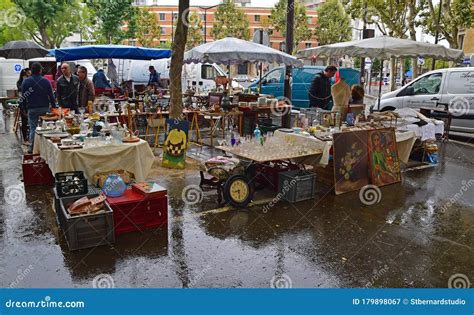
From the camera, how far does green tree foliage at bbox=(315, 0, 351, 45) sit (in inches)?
1775

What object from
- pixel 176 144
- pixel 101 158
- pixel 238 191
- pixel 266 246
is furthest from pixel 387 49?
pixel 101 158

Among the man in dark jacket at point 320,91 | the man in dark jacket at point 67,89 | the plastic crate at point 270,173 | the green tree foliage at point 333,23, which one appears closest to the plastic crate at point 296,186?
the plastic crate at point 270,173

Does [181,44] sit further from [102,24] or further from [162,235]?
[102,24]

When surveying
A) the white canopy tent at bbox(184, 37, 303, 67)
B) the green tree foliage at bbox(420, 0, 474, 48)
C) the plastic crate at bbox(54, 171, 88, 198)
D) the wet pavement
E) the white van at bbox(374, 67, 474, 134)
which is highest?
the green tree foliage at bbox(420, 0, 474, 48)

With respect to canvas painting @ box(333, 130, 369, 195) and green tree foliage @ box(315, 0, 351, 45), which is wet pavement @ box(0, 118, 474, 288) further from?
green tree foliage @ box(315, 0, 351, 45)

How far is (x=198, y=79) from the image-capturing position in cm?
2091

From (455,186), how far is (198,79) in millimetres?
15128

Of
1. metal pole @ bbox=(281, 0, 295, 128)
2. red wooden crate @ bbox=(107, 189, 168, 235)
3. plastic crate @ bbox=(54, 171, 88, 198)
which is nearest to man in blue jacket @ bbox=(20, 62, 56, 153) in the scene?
plastic crate @ bbox=(54, 171, 88, 198)

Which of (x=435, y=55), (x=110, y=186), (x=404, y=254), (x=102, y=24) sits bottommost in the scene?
(x=404, y=254)

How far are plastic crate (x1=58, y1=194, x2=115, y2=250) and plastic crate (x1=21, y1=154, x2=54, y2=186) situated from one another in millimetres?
2608

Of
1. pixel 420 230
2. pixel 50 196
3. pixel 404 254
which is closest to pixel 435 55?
pixel 420 230

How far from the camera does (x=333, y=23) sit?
45.1 meters

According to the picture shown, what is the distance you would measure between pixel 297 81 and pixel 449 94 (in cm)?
633

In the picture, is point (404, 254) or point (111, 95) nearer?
point (404, 254)
